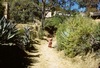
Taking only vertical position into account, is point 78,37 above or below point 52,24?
above

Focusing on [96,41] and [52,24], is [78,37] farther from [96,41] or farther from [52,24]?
[52,24]

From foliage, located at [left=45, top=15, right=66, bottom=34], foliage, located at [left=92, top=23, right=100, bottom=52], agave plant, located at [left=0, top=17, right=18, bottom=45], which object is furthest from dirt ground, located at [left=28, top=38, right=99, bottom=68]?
foliage, located at [left=45, top=15, right=66, bottom=34]

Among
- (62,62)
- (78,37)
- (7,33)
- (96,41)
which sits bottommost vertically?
(62,62)

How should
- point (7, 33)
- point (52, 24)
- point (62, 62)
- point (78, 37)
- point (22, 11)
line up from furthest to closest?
point (22, 11) → point (52, 24) → point (78, 37) → point (62, 62) → point (7, 33)

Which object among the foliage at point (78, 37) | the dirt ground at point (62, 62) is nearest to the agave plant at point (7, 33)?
the dirt ground at point (62, 62)

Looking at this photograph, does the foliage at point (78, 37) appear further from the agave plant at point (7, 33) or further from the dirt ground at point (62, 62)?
the agave plant at point (7, 33)

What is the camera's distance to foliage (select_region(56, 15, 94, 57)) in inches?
610

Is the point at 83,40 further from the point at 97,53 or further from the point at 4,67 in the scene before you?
the point at 4,67

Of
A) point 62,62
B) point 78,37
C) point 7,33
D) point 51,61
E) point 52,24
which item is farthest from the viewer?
point 52,24

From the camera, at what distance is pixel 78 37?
16.0m

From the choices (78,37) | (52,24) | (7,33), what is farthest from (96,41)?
(52,24)

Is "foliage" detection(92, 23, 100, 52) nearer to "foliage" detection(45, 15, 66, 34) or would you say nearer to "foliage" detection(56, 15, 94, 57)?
"foliage" detection(56, 15, 94, 57)

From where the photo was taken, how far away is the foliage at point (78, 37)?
15.5 meters

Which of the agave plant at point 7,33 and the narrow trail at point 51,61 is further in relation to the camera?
the narrow trail at point 51,61
